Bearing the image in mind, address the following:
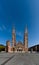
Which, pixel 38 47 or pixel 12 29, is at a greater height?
pixel 12 29

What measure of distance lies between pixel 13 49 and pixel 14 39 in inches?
462

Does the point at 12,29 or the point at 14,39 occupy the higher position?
the point at 12,29

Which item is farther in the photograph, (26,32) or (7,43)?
(26,32)

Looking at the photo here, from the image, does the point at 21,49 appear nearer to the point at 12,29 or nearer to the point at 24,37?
the point at 24,37

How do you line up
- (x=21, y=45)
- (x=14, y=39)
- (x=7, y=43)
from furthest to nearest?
(x=14, y=39), (x=21, y=45), (x=7, y=43)

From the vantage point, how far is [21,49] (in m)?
104

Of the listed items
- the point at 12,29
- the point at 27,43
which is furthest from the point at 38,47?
the point at 12,29

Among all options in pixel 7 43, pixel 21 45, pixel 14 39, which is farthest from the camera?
pixel 14 39

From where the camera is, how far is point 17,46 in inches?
4087

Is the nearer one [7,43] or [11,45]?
[7,43]

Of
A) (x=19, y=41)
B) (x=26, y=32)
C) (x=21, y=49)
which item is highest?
(x=26, y=32)

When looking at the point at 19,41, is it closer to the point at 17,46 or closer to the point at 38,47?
the point at 17,46

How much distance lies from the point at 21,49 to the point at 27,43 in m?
8.60

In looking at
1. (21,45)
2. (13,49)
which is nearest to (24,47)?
(21,45)
